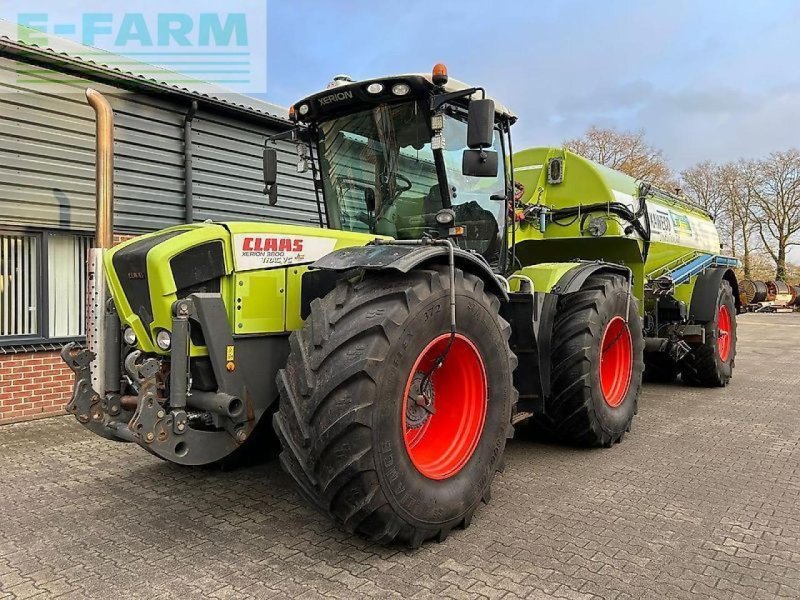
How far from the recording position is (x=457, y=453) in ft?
11.7

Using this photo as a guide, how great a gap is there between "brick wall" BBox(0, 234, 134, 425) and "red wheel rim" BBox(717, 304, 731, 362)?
8.34 meters

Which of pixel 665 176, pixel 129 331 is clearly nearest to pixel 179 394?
pixel 129 331

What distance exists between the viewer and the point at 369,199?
14.8 ft

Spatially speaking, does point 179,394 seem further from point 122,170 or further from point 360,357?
point 122,170

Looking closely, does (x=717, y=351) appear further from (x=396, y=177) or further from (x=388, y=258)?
(x=388, y=258)

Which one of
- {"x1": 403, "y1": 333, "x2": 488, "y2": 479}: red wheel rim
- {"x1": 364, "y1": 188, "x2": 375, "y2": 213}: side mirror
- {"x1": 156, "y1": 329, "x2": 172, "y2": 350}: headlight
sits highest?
{"x1": 364, "y1": 188, "x2": 375, "y2": 213}: side mirror

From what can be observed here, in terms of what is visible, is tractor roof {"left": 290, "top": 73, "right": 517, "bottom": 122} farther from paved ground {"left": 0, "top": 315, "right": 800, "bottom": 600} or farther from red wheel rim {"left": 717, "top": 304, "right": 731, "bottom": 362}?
red wheel rim {"left": 717, "top": 304, "right": 731, "bottom": 362}

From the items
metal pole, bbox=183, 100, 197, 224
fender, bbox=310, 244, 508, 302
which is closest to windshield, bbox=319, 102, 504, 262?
fender, bbox=310, 244, 508, 302

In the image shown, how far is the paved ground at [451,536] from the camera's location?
2.89m

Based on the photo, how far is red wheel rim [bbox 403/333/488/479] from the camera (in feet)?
11.5

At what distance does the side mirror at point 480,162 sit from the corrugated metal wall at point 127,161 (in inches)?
75.1

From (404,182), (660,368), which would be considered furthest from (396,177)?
(660,368)

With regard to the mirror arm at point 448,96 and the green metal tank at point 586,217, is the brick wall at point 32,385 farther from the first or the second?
the green metal tank at point 586,217

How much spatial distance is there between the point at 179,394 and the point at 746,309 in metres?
11.8
